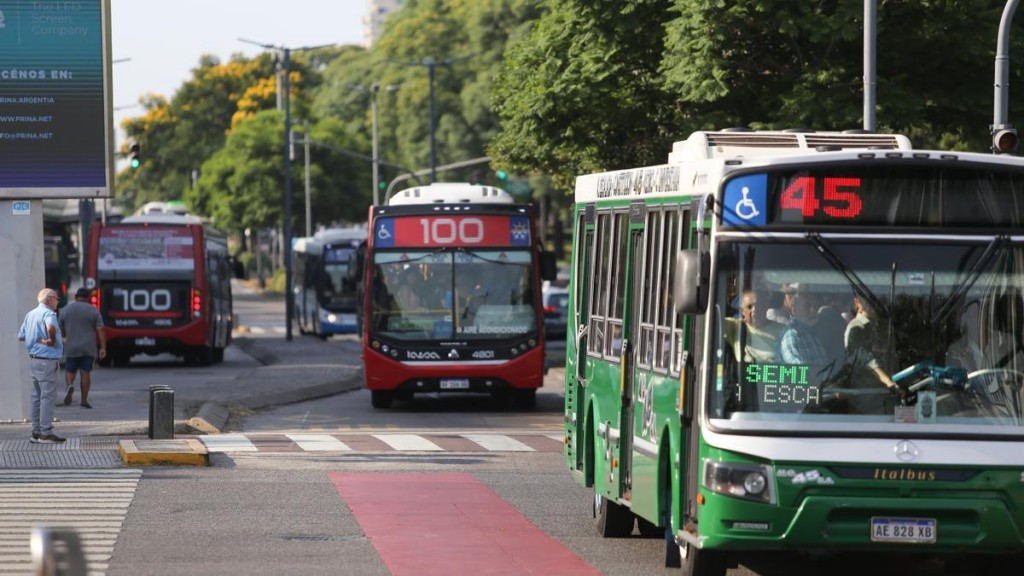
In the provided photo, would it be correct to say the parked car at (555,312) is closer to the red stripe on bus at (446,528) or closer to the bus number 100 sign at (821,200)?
the red stripe on bus at (446,528)

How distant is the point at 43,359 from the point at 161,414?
4.60ft

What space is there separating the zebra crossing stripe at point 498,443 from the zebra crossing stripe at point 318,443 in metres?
1.61

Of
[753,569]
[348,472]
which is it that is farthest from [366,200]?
[753,569]

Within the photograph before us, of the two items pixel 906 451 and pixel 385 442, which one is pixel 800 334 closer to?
pixel 906 451

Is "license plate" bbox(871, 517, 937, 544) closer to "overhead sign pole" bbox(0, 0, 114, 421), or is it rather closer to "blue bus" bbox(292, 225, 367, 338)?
"overhead sign pole" bbox(0, 0, 114, 421)

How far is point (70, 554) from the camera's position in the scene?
6738 mm

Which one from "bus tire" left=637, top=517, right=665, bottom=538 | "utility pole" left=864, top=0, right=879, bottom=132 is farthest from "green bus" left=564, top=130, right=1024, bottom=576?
"utility pole" left=864, top=0, right=879, bottom=132

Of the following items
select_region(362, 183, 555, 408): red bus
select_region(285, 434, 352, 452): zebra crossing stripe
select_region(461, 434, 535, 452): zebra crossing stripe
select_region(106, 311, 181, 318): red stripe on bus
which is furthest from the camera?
select_region(106, 311, 181, 318): red stripe on bus

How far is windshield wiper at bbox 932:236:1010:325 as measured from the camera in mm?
Result: 10422

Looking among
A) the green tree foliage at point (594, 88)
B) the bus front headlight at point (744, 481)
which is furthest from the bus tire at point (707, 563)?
the green tree foliage at point (594, 88)

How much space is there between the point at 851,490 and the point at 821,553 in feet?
1.87

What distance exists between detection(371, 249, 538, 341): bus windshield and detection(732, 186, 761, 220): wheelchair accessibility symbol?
59.4 ft

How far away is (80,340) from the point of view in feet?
95.5

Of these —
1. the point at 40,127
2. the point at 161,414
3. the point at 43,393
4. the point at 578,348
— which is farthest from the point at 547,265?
the point at 578,348
